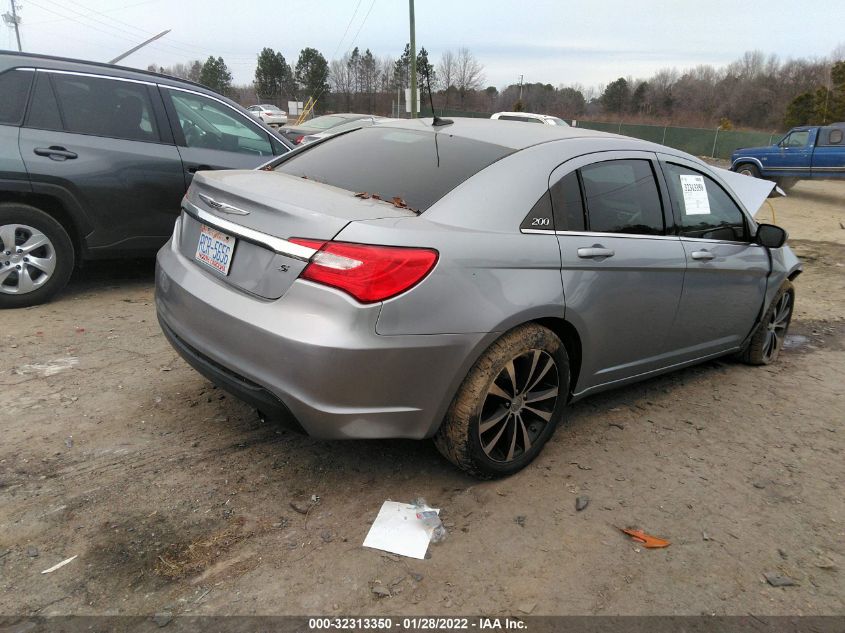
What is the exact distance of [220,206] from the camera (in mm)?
2789

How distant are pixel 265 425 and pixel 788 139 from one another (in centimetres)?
1956

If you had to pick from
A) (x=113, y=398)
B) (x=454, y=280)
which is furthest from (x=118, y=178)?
(x=454, y=280)

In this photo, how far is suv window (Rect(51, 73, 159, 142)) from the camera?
4.85m

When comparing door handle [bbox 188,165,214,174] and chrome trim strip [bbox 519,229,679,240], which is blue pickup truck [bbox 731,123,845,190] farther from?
door handle [bbox 188,165,214,174]

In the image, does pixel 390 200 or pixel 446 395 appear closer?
pixel 446 395

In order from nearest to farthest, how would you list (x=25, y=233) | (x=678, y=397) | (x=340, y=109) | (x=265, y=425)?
(x=265, y=425) < (x=678, y=397) < (x=25, y=233) < (x=340, y=109)

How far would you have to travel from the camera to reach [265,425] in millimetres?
3332

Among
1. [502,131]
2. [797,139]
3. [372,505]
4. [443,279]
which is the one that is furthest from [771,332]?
[797,139]

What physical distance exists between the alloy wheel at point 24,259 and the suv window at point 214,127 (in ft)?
4.62

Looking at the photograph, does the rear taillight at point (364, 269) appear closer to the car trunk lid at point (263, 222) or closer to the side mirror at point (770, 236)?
the car trunk lid at point (263, 222)

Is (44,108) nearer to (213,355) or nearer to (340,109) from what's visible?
(213,355)

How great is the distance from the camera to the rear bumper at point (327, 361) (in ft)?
7.69

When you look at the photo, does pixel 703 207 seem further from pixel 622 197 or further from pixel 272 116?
pixel 272 116

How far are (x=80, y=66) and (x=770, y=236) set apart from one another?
208 inches
